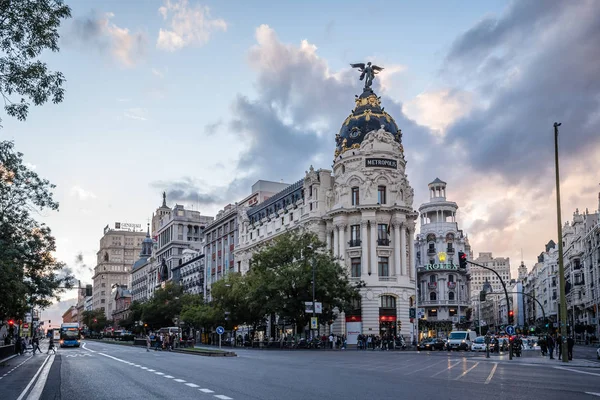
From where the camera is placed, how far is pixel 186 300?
107m

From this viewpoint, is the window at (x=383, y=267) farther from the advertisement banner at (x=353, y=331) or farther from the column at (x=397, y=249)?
the advertisement banner at (x=353, y=331)

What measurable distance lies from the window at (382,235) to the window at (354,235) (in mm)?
2426

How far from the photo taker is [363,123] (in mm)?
82000

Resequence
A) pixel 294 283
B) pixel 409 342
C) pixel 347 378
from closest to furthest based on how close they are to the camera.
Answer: pixel 347 378
pixel 294 283
pixel 409 342

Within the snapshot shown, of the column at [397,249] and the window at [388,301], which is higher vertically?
the column at [397,249]

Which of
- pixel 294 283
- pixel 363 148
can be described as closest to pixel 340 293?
pixel 294 283

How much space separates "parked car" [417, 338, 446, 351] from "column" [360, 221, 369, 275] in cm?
1254

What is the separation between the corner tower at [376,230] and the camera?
75438 millimetres

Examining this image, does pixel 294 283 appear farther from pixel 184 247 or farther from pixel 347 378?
pixel 184 247

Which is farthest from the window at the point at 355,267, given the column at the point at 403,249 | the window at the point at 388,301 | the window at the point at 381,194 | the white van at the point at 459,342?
the white van at the point at 459,342

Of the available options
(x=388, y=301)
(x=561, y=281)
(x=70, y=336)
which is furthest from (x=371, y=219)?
(x=70, y=336)

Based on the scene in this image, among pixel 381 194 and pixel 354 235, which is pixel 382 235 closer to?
pixel 354 235

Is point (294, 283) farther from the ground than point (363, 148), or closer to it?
closer to it

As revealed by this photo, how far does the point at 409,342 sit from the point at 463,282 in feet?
194
